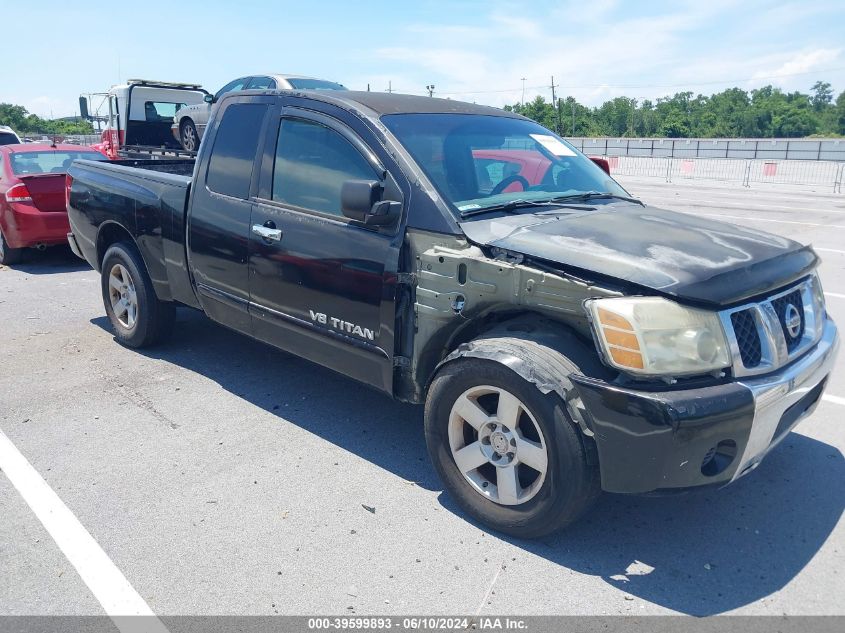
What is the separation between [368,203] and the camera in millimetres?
3408

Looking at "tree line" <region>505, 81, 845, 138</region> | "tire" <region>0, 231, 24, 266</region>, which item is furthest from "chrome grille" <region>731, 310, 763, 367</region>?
"tree line" <region>505, 81, 845, 138</region>

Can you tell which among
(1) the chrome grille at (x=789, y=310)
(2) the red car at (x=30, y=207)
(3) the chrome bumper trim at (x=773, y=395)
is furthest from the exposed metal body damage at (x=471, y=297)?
(2) the red car at (x=30, y=207)

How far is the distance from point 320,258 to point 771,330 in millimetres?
2249

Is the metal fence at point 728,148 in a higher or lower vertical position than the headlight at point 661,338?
higher

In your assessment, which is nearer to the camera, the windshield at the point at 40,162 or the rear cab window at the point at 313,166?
the rear cab window at the point at 313,166

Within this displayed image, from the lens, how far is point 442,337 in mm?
3414

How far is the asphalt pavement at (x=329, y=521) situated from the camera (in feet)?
9.24

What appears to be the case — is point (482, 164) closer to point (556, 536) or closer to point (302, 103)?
point (302, 103)

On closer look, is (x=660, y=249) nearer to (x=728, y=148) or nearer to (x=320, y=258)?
(x=320, y=258)

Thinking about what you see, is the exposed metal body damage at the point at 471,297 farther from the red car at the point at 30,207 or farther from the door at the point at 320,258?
the red car at the point at 30,207

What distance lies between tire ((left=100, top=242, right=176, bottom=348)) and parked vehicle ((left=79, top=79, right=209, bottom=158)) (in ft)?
36.6

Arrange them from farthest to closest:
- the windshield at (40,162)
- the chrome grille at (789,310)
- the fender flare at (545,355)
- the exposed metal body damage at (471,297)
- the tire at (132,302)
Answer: the windshield at (40,162)
the tire at (132,302)
the chrome grille at (789,310)
the exposed metal body damage at (471,297)
the fender flare at (545,355)

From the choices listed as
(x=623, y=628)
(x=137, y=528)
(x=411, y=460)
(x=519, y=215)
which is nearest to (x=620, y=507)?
(x=623, y=628)

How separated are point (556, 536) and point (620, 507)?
453 mm
